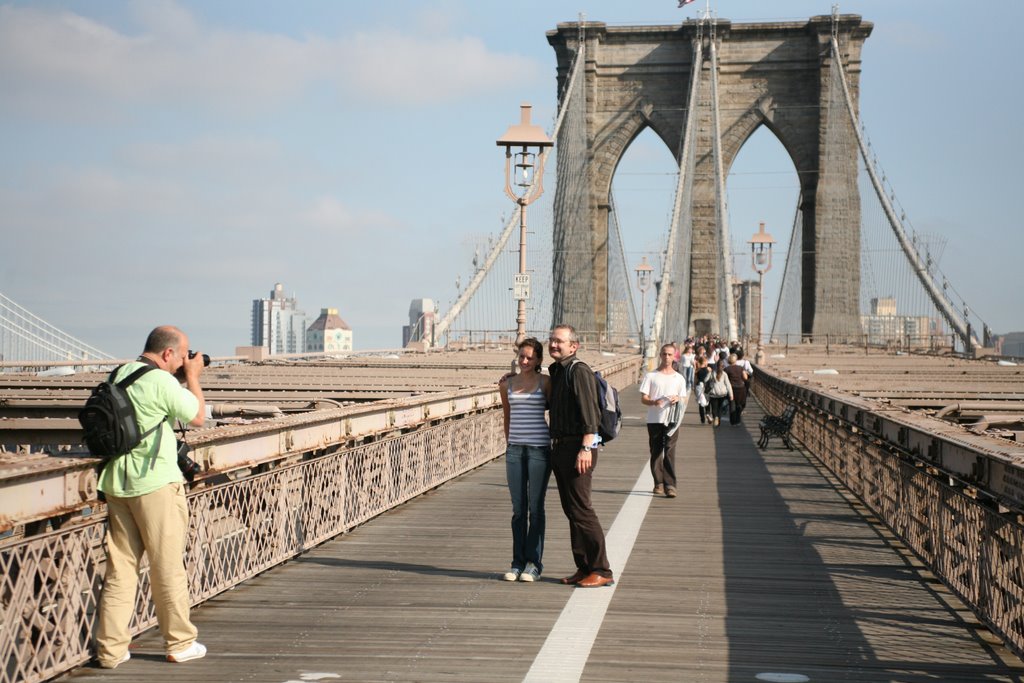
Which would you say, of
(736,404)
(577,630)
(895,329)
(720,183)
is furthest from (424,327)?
(577,630)

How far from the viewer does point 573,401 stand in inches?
317

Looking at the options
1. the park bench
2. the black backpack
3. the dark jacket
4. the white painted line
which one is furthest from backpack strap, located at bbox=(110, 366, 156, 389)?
the park bench

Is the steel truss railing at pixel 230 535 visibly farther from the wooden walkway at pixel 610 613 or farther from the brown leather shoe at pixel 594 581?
the brown leather shoe at pixel 594 581

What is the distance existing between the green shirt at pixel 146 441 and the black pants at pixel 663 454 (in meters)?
7.80

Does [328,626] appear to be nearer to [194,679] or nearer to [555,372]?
[194,679]

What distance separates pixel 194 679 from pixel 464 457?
9.64m

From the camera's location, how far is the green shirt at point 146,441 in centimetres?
591

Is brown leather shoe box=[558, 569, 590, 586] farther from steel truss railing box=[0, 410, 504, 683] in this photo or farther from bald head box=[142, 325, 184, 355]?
bald head box=[142, 325, 184, 355]

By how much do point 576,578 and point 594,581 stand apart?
15 cm

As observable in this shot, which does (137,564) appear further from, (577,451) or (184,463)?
(577,451)

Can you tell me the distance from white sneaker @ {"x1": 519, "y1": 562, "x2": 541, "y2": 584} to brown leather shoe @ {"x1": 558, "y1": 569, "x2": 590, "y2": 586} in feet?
0.62

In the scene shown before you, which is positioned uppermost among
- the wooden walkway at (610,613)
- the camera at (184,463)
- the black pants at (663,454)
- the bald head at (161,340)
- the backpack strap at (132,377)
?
the bald head at (161,340)

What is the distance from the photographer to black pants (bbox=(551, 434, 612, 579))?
314 inches

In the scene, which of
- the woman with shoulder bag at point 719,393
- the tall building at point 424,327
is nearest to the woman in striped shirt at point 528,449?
the woman with shoulder bag at point 719,393
